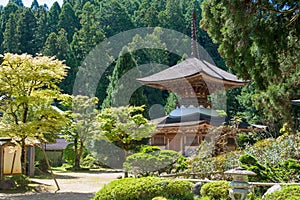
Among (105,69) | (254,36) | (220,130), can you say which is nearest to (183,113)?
(220,130)

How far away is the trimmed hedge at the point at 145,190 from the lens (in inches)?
320

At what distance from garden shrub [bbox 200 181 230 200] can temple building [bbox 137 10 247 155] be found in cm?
1032

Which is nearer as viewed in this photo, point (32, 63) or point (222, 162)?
point (222, 162)

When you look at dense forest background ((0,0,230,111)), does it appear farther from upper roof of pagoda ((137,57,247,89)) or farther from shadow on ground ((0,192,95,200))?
shadow on ground ((0,192,95,200))

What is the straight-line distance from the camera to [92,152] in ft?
84.0

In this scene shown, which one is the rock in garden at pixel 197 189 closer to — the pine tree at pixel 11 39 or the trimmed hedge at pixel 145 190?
the trimmed hedge at pixel 145 190

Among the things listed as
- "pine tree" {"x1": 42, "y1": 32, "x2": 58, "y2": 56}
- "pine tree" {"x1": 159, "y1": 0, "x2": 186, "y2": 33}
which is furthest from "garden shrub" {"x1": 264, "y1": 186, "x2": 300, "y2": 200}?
"pine tree" {"x1": 159, "y1": 0, "x2": 186, "y2": 33}

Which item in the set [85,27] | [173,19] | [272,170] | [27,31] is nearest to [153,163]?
[272,170]

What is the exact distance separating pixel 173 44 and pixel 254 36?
38.8 m

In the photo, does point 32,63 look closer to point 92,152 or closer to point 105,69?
point 92,152

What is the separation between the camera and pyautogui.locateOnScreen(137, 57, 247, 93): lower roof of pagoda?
64.4ft

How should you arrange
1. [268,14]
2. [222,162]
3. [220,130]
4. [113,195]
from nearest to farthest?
1. [268,14]
2. [113,195]
3. [222,162]
4. [220,130]

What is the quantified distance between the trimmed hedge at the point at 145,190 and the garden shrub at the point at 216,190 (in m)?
0.37

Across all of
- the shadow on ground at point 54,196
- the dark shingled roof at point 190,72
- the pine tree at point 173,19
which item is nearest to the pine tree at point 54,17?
the pine tree at point 173,19
